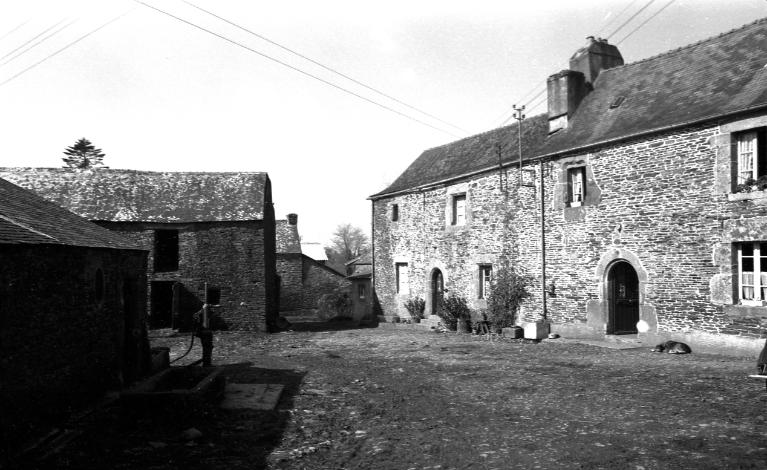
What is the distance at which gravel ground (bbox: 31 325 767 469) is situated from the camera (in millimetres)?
6578

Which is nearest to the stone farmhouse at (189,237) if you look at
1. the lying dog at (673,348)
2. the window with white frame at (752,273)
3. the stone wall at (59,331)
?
the stone wall at (59,331)

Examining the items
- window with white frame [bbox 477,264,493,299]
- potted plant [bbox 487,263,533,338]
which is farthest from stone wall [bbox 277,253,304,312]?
potted plant [bbox 487,263,533,338]

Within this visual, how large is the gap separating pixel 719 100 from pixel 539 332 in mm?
8439

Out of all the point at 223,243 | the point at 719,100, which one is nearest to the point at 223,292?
the point at 223,243

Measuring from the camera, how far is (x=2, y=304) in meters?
7.35

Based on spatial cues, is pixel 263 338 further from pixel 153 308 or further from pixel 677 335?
pixel 677 335

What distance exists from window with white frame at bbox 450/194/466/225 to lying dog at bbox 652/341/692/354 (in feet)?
31.5

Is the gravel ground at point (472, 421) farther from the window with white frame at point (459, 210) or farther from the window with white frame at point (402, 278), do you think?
the window with white frame at point (402, 278)

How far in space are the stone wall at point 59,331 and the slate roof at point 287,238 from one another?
90.2 feet

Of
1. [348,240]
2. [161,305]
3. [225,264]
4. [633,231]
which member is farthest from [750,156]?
[348,240]

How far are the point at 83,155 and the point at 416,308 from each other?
49298mm

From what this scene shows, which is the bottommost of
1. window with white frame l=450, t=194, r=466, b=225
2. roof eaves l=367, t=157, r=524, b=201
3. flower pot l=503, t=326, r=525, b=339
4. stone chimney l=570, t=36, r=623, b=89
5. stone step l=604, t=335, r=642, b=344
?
flower pot l=503, t=326, r=525, b=339

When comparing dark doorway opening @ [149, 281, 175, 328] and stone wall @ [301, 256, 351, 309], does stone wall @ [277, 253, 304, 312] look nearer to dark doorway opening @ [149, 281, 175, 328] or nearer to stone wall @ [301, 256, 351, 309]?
stone wall @ [301, 256, 351, 309]

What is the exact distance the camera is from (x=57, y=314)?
8.64m
